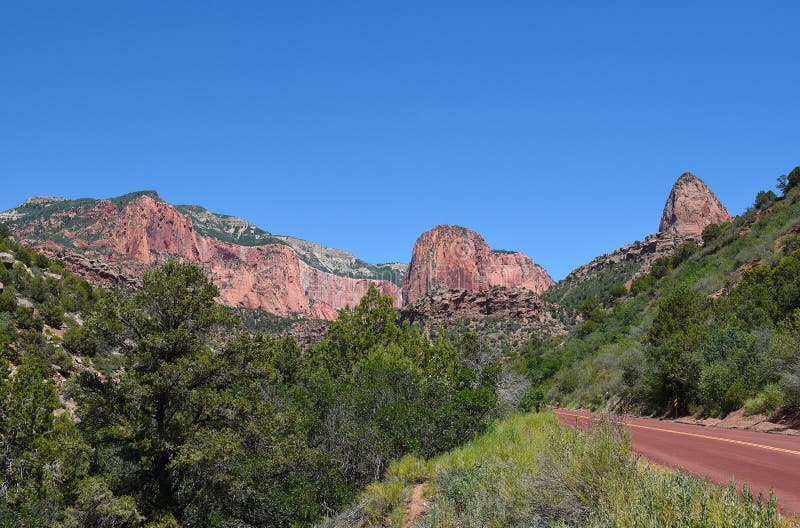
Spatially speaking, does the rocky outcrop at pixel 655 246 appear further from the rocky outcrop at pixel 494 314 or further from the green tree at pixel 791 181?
the green tree at pixel 791 181

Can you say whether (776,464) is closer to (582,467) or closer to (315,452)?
(582,467)

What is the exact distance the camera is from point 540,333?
259ft

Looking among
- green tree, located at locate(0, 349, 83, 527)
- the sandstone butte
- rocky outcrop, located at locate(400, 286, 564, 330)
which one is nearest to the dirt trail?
green tree, located at locate(0, 349, 83, 527)

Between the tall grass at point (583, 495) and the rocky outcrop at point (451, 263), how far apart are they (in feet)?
556

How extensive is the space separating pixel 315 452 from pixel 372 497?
186 inches

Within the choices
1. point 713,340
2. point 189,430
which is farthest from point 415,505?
point 713,340

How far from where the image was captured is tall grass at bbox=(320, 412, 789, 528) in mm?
3818

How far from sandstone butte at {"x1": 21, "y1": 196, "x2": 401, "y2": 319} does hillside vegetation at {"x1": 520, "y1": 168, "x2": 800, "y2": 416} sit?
8798 cm

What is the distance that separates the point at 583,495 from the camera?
5.40m

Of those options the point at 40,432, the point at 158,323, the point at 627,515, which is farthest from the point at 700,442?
the point at 40,432

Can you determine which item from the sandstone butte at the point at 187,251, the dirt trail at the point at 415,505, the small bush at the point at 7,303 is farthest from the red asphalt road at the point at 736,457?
the sandstone butte at the point at 187,251

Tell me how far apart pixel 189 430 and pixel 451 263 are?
565ft

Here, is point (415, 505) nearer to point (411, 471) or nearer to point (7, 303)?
point (411, 471)

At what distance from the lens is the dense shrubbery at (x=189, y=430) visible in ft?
42.0
